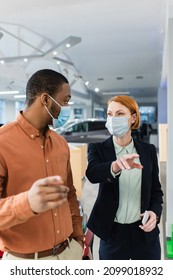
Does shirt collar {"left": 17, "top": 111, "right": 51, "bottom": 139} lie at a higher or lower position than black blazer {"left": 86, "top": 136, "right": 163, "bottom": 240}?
higher

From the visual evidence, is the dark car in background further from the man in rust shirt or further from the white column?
the white column

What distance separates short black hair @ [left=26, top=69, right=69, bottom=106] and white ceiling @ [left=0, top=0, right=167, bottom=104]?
0.16 meters

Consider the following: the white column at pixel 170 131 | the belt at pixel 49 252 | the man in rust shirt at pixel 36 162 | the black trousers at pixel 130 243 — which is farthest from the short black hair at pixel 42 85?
the white column at pixel 170 131

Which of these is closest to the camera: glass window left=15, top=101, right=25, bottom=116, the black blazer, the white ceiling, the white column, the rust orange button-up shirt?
the rust orange button-up shirt

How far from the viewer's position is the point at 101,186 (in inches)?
36.9

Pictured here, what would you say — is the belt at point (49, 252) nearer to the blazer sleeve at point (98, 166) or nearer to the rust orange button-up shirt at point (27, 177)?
Answer: the rust orange button-up shirt at point (27, 177)

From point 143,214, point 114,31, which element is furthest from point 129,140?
point 114,31

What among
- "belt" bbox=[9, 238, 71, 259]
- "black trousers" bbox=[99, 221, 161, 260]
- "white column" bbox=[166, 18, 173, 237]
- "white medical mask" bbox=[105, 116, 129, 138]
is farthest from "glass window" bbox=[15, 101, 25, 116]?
"white column" bbox=[166, 18, 173, 237]

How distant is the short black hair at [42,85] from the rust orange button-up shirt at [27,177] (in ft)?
0.21

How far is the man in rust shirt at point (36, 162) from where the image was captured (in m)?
0.65

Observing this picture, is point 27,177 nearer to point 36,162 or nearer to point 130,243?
point 36,162

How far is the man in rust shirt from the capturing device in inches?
25.5

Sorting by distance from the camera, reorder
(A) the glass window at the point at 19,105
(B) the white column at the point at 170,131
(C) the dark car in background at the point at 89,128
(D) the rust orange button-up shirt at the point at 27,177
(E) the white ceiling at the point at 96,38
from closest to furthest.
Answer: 1. (D) the rust orange button-up shirt at the point at 27,177
2. (A) the glass window at the point at 19,105
3. (C) the dark car in background at the point at 89,128
4. (E) the white ceiling at the point at 96,38
5. (B) the white column at the point at 170,131
